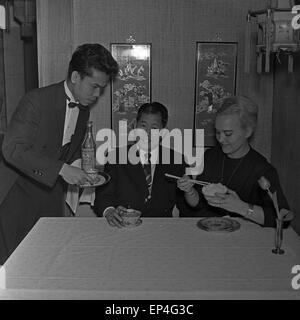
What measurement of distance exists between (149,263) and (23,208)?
1372 millimetres

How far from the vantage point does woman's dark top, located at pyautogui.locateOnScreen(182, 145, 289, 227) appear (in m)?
2.52

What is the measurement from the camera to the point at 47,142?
280 centimetres

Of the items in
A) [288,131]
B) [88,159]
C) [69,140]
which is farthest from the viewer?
[288,131]

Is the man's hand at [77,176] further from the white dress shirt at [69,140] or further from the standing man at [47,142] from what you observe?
the white dress shirt at [69,140]

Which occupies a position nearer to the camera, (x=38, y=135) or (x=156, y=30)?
(x=38, y=135)

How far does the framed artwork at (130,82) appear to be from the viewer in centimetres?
322

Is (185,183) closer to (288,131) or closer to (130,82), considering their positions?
(288,131)

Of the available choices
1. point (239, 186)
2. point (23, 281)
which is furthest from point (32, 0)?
point (23, 281)

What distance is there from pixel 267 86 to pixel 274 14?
3.01ft

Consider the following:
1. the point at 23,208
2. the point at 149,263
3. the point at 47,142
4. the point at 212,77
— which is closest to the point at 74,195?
the point at 23,208

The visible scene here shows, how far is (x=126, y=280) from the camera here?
1.70 metres

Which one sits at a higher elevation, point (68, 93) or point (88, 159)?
point (68, 93)

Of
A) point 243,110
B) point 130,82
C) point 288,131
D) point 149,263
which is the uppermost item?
point 130,82
